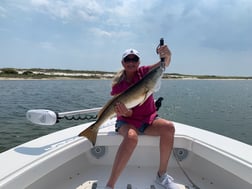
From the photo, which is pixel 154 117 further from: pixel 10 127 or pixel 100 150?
pixel 10 127

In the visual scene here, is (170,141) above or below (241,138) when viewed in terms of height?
above

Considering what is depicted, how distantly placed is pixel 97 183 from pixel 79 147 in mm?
489

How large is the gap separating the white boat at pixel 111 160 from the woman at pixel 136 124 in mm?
161

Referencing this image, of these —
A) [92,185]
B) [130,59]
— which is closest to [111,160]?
[92,185]

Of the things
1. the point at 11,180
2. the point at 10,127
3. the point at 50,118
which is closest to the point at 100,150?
the point at 50,118

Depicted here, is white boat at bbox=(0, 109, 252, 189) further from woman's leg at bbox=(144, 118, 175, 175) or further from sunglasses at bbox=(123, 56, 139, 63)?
sunglasses at bbox=(123, 56, 139, 63)

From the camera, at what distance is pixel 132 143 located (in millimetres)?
2820

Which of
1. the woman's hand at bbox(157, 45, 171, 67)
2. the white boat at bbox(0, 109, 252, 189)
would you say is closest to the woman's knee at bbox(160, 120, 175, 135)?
the white boat at bbox(0, 109, 252, 189)

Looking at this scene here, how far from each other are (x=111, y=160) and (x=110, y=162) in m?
0.03

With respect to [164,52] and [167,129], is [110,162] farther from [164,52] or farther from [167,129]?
[164,52]

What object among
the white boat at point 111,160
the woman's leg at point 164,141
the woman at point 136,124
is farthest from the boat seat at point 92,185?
the woman's leg at point 164,141

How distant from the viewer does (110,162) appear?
364 cm

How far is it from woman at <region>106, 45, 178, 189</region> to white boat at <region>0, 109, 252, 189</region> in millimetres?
161

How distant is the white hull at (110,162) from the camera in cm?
246
